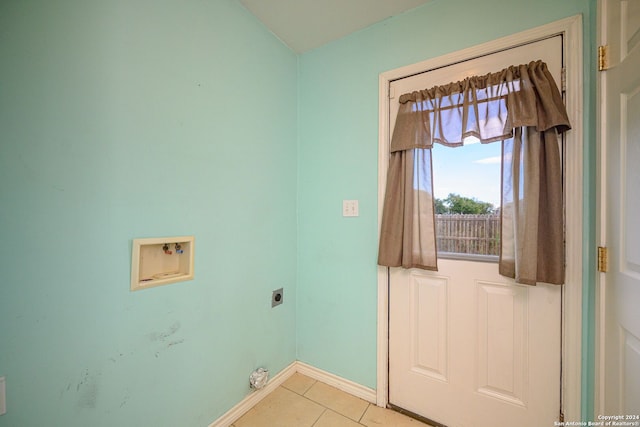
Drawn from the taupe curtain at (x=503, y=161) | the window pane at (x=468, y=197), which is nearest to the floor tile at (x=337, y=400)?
the taupe curtain at (x=503, y=161)

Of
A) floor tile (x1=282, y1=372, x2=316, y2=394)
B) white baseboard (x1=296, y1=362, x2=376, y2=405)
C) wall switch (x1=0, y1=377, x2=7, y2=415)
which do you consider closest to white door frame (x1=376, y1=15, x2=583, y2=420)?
white baseboard (x1=296, y1=362, x2=376, y2=405)

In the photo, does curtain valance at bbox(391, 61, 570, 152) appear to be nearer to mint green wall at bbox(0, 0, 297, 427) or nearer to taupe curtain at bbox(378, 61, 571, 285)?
taupe curtain at bbox(378, 61, 571, 285)

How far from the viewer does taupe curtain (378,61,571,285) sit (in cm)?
113

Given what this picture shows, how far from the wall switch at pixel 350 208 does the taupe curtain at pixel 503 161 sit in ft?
0.75

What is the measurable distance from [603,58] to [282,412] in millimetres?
2434

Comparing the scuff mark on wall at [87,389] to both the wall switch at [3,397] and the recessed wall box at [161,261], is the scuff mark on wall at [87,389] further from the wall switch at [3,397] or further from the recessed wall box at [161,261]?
the recessed wall box at [161,261]

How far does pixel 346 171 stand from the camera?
172cm

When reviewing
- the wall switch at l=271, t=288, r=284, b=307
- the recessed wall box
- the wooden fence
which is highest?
the wooden fence

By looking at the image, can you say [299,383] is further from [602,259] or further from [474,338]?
[602,259]

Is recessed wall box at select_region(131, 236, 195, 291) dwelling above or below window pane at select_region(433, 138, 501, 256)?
below

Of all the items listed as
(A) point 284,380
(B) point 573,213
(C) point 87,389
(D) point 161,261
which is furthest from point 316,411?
(B) point 573,213

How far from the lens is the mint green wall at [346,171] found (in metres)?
1.49

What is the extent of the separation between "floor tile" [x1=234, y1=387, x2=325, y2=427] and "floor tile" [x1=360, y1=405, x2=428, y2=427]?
0.28 m

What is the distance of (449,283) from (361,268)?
54cm
